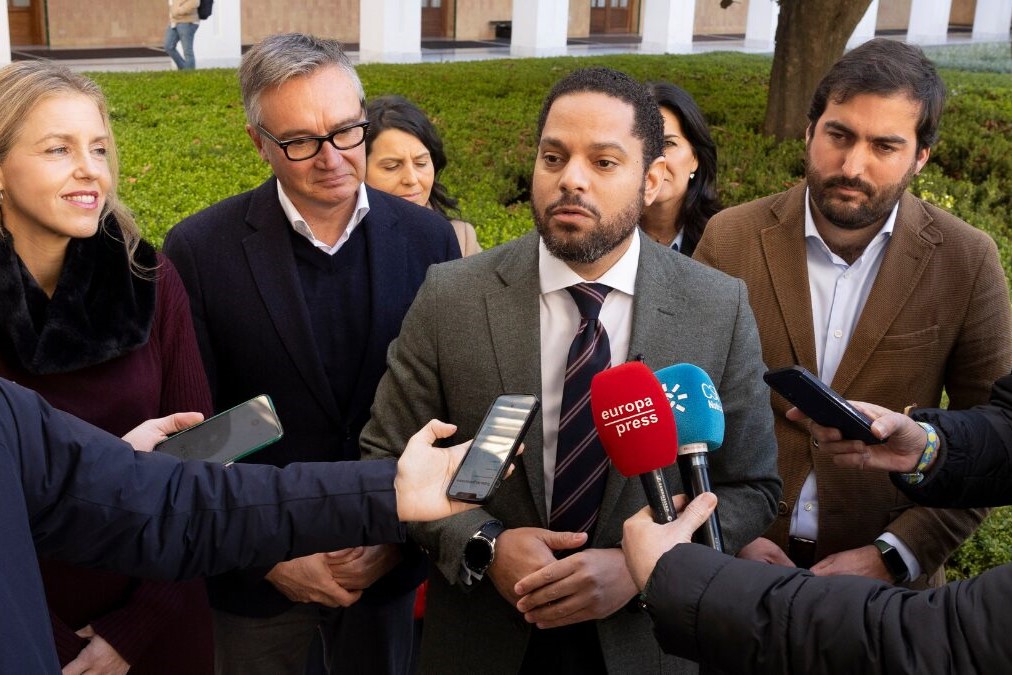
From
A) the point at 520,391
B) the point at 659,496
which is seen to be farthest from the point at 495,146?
the point at 659,496

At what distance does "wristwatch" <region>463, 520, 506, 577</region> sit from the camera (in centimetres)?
260

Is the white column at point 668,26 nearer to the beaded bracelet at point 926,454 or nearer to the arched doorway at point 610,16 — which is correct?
the arched doorway at point 610,16

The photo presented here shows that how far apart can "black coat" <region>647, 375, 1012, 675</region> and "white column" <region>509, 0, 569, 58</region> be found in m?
24.6

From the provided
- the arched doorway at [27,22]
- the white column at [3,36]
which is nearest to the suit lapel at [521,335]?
the white column at [3,36]

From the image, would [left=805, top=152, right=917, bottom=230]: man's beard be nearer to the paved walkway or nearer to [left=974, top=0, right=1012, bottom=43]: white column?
the paved walkway

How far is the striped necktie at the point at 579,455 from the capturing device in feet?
8.71

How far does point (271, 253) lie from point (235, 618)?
1105 millimetres

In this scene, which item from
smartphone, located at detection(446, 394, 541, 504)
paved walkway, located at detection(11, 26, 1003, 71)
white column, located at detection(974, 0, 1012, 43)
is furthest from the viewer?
white column, located at detection(974, 0, 1012, 43)

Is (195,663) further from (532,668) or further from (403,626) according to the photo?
(532,668)

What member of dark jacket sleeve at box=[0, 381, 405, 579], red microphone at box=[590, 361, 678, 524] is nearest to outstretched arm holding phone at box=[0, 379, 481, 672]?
dark jacket sleeve at box=[0, 381, 405, 579]

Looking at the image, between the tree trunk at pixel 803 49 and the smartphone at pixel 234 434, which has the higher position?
the tree trunk at pixel 803 49

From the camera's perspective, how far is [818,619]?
197 cm

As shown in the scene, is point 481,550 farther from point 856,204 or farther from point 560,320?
point 856,204

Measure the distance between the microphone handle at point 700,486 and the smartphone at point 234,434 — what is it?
86 cm
